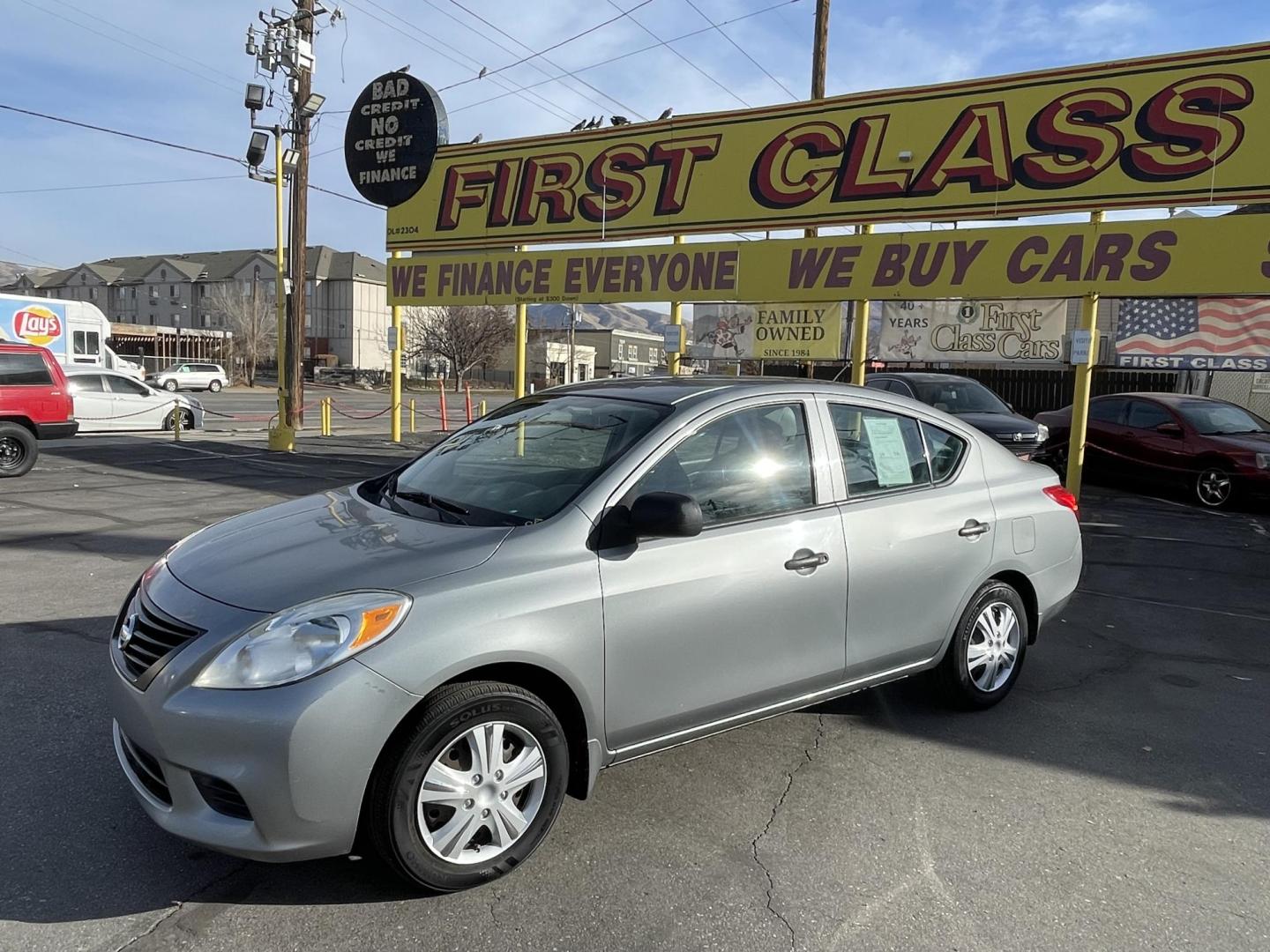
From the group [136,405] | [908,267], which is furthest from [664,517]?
[136,405]

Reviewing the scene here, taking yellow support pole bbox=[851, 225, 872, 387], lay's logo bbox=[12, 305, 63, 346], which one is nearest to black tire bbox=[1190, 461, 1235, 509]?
yellow support pole bbox=[851, 225, 872, 387]

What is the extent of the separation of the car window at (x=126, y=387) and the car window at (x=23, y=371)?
776 cm

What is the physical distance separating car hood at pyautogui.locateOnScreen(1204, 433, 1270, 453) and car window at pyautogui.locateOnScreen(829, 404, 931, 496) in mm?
9399

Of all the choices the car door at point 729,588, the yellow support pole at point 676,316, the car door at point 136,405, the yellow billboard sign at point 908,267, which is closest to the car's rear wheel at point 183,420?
the car door at point 136,405

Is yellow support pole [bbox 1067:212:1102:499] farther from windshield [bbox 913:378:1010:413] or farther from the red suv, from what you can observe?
the red suv

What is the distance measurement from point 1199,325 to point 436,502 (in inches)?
436

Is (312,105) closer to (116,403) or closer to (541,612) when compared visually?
(116,403)

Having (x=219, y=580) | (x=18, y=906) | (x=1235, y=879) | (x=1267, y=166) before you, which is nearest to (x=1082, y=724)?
(x=1235, y=879)

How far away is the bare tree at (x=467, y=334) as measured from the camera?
6994 centimetres

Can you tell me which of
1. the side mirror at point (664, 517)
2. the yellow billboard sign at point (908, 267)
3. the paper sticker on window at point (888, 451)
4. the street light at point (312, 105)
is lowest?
the side mirror at point (664, 517)

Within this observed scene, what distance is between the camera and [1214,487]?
39.2ft

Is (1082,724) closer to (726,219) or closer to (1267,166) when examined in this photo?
(1267,166)

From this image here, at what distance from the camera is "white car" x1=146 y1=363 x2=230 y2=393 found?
49094mm

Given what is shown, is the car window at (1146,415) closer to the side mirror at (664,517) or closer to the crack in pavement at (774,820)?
the crack in pavement at (774,820)
